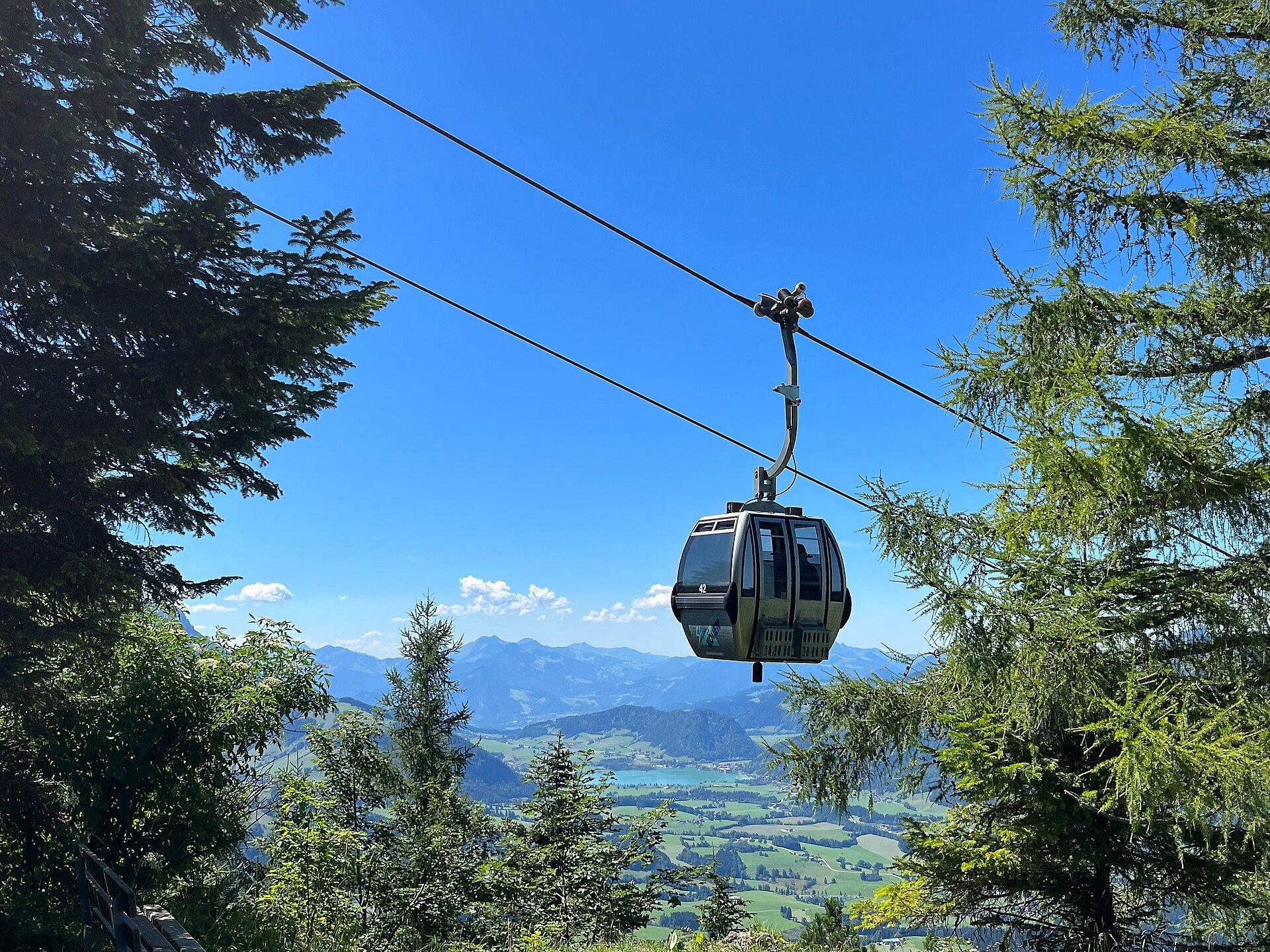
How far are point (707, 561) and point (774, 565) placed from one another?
47cm

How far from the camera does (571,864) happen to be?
12.6 metres

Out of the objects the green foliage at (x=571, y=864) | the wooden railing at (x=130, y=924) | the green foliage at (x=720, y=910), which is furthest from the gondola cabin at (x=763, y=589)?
the green foliage at (x=720, y=910)

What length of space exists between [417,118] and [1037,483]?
Result: 6.13 meters

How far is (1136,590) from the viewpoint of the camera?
Answer: 21.8 ft

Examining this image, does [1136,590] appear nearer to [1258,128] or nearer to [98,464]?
A: [1258,128]

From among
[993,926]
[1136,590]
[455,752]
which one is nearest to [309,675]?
[993,926]

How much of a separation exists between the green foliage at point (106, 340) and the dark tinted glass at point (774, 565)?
474 cm

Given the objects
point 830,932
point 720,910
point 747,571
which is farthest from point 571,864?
point 747,571

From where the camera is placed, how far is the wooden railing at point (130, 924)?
18.3 ft

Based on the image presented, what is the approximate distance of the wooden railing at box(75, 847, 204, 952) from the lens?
5.57 meters

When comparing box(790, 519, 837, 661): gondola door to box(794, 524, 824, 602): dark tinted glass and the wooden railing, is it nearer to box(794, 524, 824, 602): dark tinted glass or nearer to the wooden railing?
box(794, 524, 824, 602): dark tinted glass

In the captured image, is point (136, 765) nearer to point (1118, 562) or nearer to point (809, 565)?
point (809, 565)

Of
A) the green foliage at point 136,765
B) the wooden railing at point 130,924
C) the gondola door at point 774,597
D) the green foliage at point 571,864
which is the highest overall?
the gondola door at point 774,597

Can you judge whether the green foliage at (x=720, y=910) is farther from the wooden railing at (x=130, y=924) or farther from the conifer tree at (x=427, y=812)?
the wooden railing at (x=130, y=924)
